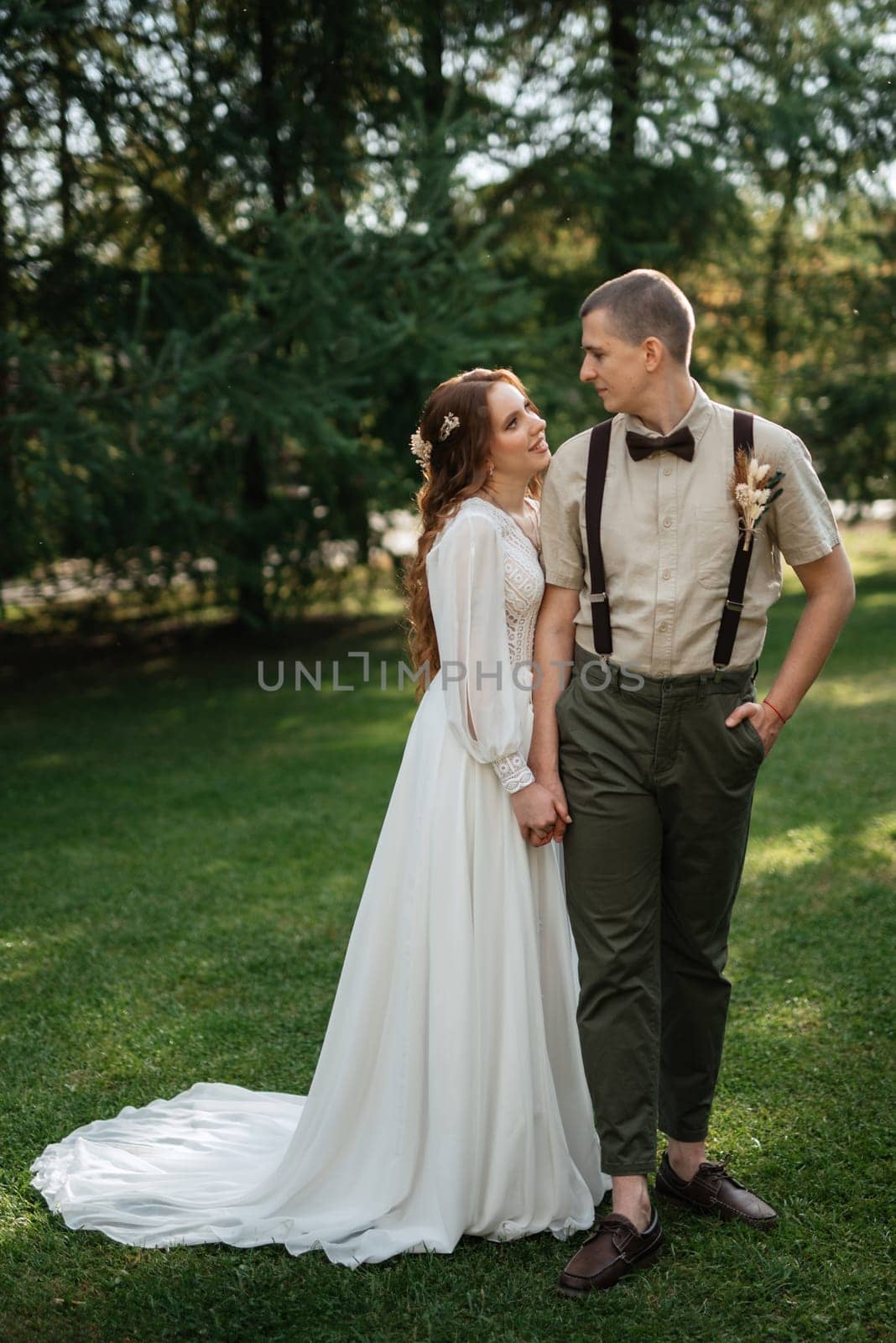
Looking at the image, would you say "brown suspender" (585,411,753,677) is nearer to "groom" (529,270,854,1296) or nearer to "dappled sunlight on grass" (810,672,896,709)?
"groom" (529,270,854,1296)

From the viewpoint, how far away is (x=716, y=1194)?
2961 mm

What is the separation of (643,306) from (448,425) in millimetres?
546

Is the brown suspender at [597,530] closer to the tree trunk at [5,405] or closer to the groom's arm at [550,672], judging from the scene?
the groom's arm at [550,672]

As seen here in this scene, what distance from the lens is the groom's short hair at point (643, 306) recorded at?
2.60m

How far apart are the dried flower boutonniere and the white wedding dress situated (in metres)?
0.51

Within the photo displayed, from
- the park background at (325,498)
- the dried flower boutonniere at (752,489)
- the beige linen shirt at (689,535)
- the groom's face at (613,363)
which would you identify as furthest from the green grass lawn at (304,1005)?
the groom's face at (613,363)

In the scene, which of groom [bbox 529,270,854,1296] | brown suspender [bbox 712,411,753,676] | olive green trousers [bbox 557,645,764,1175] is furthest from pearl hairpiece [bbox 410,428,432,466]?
brown suspender [bbox 712,411,753,676]

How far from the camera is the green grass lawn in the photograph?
2617 mm

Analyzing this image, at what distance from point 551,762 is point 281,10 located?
29.8 feet

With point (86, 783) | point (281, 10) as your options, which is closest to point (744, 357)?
point (281, 10)

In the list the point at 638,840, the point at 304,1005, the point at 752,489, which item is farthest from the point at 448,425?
the point at 304,1005

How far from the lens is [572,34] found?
39.2ft

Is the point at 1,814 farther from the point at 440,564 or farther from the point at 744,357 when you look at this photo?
the point at 744,357

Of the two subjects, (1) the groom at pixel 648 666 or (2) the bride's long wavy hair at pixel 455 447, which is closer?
(1) the groom at pixel 648 666
